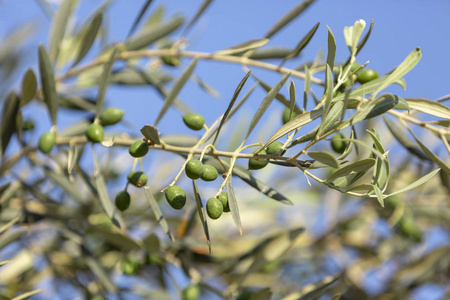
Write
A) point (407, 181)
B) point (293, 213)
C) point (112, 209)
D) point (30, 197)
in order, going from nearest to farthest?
point (112, 209)
point (30, 197)
point (407, 181)
point (293, 213)

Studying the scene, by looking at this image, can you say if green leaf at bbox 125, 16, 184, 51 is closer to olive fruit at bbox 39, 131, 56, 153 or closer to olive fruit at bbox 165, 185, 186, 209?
olive fruit at bbox 39, 131, 56, 153

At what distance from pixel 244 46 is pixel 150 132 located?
0.50m

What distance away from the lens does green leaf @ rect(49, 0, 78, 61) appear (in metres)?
1.40

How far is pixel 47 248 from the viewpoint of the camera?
5.25 ft

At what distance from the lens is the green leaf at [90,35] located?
1.22m

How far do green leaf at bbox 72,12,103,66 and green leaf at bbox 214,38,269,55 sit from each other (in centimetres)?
30

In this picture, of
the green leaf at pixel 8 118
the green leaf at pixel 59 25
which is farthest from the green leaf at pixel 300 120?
the green leaf at pixel 59 25

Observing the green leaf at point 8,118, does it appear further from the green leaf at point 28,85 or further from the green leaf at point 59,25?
the green leaf at point 59,25

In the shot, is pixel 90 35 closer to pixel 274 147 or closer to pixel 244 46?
pixel 244 46

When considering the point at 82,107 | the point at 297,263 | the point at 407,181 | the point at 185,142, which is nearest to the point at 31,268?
the point at 82,107

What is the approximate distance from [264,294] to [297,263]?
2.89ft

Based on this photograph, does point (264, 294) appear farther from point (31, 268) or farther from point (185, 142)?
point (31, 268)

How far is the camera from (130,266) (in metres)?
1.43

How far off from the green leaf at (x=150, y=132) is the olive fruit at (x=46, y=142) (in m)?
0.38
